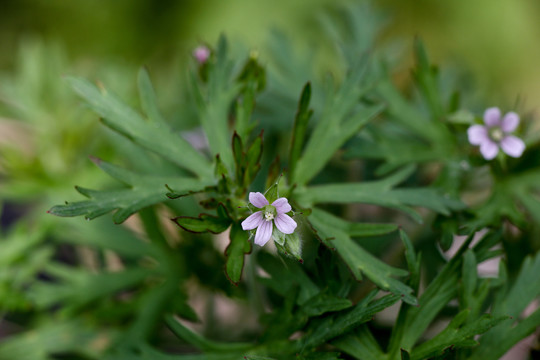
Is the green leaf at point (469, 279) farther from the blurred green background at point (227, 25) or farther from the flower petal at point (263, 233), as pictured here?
the blurred green background at point (227, 25)

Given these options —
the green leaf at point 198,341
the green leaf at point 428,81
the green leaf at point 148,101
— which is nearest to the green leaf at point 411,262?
the green leaf at point 198,341

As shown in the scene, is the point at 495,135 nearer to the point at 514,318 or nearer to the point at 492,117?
the point at 492,117

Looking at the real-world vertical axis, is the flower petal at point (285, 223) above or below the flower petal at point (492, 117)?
below

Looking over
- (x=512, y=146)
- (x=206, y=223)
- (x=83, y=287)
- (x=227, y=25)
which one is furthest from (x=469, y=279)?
(x=227, y=25)

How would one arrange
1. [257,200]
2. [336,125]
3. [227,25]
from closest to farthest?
[257,200] < [336,125] < [227,25]

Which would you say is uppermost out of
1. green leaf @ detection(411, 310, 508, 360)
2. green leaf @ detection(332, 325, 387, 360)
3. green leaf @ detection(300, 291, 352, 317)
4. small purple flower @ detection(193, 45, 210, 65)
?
small purple flower @ detection(193, 45, 210, 65)

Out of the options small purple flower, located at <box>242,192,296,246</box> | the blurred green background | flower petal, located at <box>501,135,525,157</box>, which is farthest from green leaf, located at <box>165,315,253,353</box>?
the blurred green background

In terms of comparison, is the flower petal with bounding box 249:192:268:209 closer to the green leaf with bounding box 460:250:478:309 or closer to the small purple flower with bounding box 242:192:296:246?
the small purple flower with bounding box 242:192:296:246
